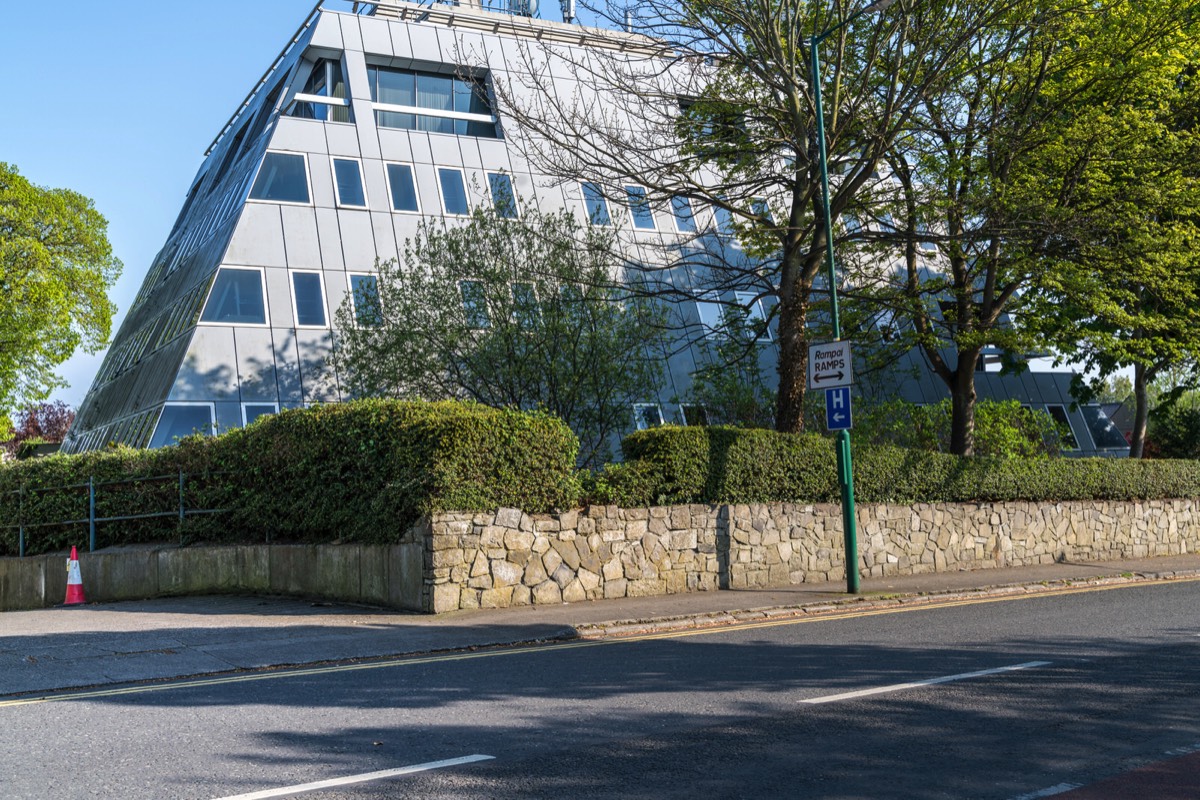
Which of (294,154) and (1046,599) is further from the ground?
(294,154)

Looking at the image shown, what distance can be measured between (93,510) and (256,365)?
8124mm

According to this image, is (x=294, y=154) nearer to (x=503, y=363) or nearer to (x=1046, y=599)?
(x=503, y=363)

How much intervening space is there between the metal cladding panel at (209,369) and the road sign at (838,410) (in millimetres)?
16130

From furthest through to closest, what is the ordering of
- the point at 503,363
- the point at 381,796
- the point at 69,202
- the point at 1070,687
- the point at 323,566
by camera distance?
the point at 69,202, the point at 503,363, the point at 323,566, the point at 1070,687, the point at 381,796

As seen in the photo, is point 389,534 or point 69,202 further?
point 69,202

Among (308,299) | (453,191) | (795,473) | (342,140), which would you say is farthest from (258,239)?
(795,473)

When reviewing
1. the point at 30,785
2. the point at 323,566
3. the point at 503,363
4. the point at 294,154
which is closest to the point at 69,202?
the point at 294,154

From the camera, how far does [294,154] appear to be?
97.2ft

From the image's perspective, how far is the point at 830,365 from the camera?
1527 cm

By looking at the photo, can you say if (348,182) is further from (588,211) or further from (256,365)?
(588,211)

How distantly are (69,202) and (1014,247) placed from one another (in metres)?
30.2

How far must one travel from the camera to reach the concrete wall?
1406 centimetres

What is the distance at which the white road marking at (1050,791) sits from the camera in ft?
17.6

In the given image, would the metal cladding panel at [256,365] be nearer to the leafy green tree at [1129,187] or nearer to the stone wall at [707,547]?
the stone wall at [707,547]
